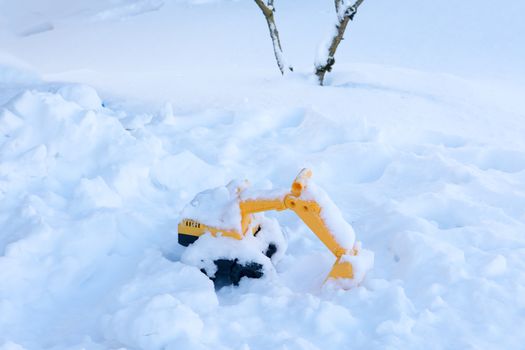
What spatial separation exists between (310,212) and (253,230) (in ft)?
1.37

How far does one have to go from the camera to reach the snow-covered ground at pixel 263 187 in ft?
7.50

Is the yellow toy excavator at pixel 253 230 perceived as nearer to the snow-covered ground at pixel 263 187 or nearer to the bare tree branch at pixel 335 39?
the snow-covered ground at pixel 263 187

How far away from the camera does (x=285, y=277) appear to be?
9.02 feet

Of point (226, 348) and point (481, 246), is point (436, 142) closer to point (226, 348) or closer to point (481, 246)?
point (481, 246)

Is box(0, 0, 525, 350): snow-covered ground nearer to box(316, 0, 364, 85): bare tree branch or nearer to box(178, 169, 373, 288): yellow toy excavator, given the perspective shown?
box(178, 169, 373, 288): yellow toy excavator

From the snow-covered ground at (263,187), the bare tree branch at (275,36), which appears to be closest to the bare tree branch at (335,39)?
the snow-covered ground at (263,187)

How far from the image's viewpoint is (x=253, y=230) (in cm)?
283

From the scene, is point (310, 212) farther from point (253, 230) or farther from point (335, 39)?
point (335, 39)

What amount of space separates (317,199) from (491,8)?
841cm

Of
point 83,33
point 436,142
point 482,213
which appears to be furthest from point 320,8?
point 482,213

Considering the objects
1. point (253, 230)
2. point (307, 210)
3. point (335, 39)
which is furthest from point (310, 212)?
point (335, 39)

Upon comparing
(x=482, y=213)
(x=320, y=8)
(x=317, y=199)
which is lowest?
(x=320, y=8)

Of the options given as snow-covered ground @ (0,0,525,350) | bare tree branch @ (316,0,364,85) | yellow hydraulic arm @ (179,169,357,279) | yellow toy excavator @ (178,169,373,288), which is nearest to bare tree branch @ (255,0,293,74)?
snow-covered ground @ (0,0,525,350)

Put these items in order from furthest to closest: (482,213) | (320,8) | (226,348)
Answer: (320,8) < (482,213) < (226,348)
